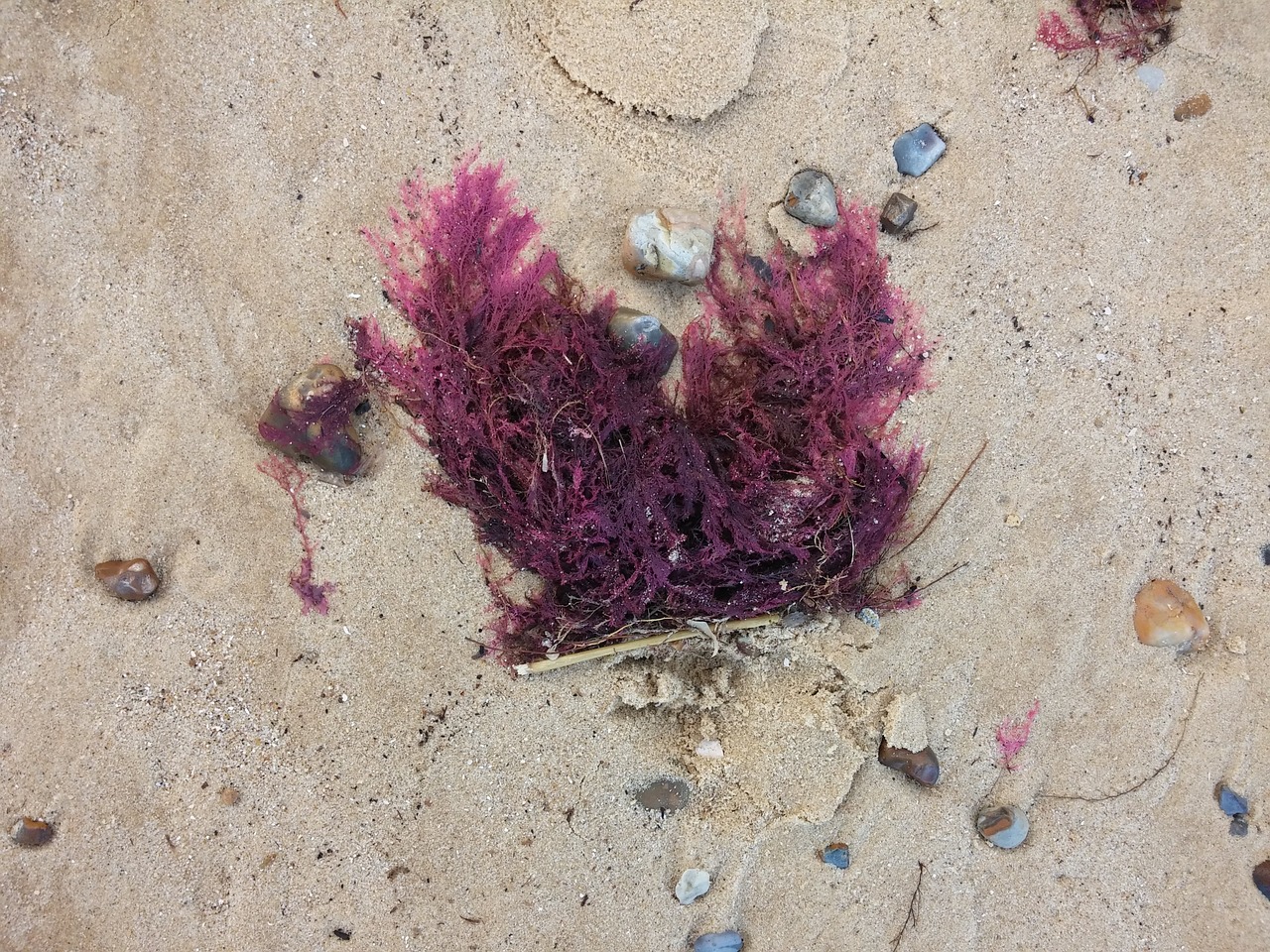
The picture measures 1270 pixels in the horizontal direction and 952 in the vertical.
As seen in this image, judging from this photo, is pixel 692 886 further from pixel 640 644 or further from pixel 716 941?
pixel 640 644

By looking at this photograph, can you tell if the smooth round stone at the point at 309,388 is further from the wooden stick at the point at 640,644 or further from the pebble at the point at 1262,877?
the pebble at the point at 1262,877

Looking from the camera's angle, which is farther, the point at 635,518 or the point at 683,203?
the point at 683,203

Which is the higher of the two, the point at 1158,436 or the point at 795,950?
the point at 1158,436

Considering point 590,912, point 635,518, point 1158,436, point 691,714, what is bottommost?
point 590,912

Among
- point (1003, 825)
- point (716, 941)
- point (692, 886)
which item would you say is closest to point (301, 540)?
point (692, 886)

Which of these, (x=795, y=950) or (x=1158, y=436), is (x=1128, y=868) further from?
(x=1158, y=436)

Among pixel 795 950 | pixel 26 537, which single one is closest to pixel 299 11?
pixel 26 537

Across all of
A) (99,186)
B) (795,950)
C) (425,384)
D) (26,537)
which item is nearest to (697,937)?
(795,950)

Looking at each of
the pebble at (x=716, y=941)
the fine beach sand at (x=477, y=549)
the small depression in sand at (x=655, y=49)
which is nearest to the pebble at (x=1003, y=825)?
the fine beach sand at (x=477, y=549)
